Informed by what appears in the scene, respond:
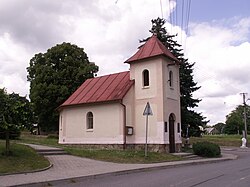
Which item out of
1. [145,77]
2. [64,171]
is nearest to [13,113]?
[64,171]

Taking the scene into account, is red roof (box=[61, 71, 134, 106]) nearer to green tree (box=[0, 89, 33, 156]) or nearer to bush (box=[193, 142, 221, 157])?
bush (box=[193, 142, 221, 157])

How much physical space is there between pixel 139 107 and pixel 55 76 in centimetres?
1928

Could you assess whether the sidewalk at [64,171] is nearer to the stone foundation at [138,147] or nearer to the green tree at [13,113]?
the green tree at [13,113]

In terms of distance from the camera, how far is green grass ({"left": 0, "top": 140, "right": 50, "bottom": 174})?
47.2 ft

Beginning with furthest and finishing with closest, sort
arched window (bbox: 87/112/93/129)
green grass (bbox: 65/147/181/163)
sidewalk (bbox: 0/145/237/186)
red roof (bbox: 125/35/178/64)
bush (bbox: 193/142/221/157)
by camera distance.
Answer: arched window (bbox: 87/112/93/129), red roof (bbox: 125/35/178/64), bush (bbox: 193/142/221/157), green grass (bbox: 65/147/181/163), sidewalk (bbox: 0/145/237/186)

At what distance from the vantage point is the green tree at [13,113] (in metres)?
15.7

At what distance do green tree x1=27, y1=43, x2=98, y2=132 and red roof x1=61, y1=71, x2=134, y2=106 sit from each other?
10577mm

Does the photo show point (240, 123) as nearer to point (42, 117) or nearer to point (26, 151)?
point (42, 117)

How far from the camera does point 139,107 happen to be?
27.2m

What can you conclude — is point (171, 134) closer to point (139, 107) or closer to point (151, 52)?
point (139, 107)

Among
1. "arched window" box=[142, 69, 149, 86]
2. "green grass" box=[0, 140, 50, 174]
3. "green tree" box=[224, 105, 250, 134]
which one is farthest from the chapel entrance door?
"green tree" box=[224, 105, 250, 134]

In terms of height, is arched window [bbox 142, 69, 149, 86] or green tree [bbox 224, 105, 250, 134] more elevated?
arched window [bbox 142, 69, 149, 86]

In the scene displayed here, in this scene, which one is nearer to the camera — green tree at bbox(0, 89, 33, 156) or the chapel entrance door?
green tree at bbox(0, 89, 33, 156)

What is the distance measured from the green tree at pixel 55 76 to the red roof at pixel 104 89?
34.7 feet
